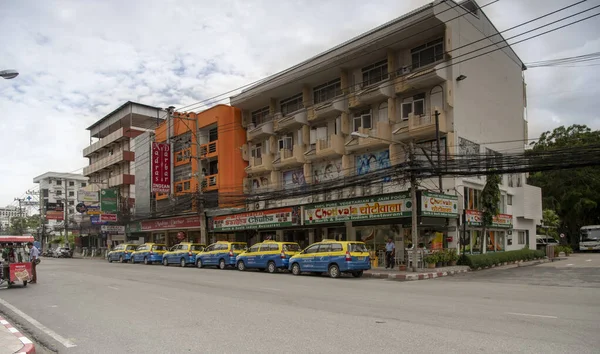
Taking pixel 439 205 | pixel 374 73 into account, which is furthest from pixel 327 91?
pixel 439 205

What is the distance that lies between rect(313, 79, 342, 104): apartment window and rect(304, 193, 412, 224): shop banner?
29.4ft

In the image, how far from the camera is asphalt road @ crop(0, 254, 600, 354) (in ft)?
24.6

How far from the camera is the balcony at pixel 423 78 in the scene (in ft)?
86.2

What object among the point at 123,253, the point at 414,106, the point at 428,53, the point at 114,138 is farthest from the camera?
the point at 114,138

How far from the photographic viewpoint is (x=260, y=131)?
127 ft

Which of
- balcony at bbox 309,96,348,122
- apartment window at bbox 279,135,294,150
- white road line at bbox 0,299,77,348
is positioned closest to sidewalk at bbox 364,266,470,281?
balcony at bbox 309,96,348,122

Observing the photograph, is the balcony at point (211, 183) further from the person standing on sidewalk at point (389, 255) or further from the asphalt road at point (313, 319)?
the asphalt road at point (313, 319)

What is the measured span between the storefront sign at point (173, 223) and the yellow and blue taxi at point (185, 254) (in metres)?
4.11

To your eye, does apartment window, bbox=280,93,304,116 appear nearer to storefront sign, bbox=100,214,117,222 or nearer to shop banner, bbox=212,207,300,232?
shop banner, bbox=212,207,300,232

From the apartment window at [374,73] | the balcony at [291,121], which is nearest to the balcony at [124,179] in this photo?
the balcony at [291,121]

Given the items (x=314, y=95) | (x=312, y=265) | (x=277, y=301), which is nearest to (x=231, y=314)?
(x=277, y=301)

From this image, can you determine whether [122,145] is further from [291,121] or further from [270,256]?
[270,256]

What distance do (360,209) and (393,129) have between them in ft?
19.3

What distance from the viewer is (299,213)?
3072 cm
